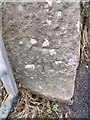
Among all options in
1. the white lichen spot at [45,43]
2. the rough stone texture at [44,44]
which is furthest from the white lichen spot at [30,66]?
the white lichen spot at [45,43]

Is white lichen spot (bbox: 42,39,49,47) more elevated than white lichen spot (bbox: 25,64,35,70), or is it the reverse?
white lichen spot (bbox: 42,39,49,47)

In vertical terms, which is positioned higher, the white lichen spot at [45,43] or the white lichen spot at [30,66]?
the white lichen spot at [45,43]

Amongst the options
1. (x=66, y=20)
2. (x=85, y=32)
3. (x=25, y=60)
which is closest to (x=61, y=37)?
(x=66, y=20)

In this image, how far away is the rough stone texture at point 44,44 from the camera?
933 mm

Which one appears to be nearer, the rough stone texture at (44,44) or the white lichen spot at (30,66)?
the rough stone texture at (44,44)

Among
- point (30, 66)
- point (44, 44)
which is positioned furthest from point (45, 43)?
point (30, 66)

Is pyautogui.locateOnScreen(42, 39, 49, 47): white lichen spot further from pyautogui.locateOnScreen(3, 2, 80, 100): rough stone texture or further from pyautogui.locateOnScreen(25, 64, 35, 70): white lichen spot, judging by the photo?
pyautogui.locateOnScreen(25, 64, 35, 70): white lichen spot

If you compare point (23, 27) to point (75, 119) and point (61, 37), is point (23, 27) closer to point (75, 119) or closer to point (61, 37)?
point (61, 37)

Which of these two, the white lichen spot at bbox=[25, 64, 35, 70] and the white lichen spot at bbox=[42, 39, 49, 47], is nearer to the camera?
the white lichen spot at bbox=[42, 39, 49, 47]

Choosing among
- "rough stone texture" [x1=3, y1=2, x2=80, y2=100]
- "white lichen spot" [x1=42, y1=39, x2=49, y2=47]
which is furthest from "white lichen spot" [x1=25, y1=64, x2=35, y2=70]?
"white lichen spot" [x1=42, y1=39, x2=49, y2=47]

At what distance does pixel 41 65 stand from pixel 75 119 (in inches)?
11.4

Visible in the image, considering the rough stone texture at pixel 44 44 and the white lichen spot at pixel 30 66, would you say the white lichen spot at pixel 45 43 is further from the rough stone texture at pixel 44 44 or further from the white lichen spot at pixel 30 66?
the white lichen spot at pixel 30 66

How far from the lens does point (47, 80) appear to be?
1171 millimetres

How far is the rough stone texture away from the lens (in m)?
0.93
